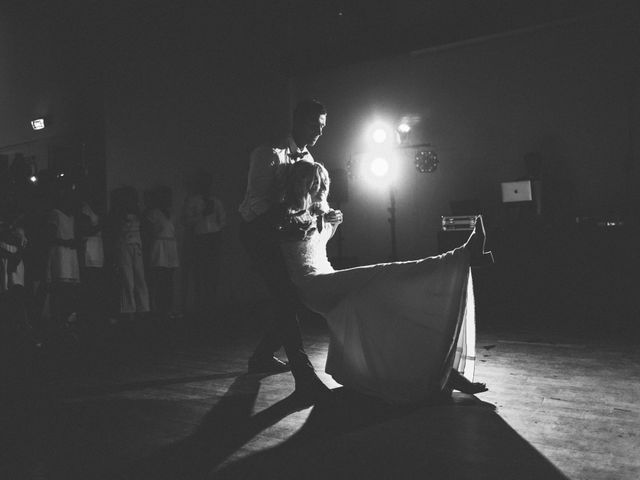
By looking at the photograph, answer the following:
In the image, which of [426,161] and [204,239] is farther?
[426,161]

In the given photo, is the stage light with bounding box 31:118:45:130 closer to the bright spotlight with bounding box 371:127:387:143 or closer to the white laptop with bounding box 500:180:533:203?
the bright spotlight with bounding box 371:127:387:143

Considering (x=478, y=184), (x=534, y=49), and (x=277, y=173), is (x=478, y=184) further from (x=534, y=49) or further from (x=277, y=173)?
(x=277, y=173)

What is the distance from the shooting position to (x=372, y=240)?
850cm

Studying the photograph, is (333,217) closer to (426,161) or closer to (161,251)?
(161,251)

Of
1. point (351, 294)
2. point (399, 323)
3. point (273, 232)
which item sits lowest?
point (399, 323)

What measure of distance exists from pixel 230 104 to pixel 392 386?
5641 mm

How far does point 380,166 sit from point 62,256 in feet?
15.7

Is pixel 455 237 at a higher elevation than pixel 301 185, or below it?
below

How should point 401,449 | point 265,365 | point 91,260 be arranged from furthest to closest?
point 91,260 < point 265,365 < point 401,449

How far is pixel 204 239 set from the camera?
6.14m

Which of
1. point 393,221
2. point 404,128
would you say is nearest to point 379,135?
point 404,128

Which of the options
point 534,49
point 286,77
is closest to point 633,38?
point 534,49

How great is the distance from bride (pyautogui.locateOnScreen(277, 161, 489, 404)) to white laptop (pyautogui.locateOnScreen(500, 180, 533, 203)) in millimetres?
4451

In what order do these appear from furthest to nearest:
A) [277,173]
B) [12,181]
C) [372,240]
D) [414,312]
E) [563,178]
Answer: [372,240] → [563,178] → [12,181] → [277,173] → [414,312]
